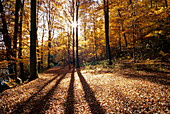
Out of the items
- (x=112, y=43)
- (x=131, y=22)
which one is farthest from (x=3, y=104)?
(x=112, y=43)

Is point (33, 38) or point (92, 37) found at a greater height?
point (92, 37)

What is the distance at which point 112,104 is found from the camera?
10.8 ft

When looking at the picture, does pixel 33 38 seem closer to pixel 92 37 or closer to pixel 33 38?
pixel 33 38

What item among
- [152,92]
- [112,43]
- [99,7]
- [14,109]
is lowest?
[14,109]

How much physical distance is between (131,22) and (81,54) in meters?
18.3

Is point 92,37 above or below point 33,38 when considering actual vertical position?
above

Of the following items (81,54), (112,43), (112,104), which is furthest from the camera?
(81,54)

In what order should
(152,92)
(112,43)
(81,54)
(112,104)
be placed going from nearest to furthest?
(112,104) < (152,92) < (112,43) < (81,54)

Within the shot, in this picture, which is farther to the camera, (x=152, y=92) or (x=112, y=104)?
(x=152, y=92)

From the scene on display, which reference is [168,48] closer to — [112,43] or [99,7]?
[112,43]

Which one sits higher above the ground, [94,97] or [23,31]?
[23,31]

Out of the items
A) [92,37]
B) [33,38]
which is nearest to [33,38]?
[33,38]

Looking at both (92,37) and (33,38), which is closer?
(33,38)

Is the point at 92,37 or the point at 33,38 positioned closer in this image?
the point at 33,38
